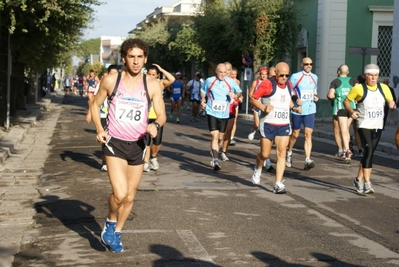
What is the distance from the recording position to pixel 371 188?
1091 cm

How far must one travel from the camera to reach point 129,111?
6961 mm

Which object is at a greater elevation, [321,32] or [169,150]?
[321,32]

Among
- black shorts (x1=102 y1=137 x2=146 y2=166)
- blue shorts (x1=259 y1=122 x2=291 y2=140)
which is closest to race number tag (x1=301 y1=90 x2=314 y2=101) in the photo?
blue shorts (x1=259 y1=122 x2=291 y2=140)

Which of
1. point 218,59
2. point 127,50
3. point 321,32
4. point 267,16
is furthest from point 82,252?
point 218,59

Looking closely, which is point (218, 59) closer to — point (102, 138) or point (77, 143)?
point (77, 143)

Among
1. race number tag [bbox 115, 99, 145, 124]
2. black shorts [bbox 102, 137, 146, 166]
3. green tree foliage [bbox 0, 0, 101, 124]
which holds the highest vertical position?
green tree foliage [bbox 0, 0, 101, 124]

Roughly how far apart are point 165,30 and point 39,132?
140 feet

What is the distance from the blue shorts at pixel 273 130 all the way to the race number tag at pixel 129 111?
431 centimetres

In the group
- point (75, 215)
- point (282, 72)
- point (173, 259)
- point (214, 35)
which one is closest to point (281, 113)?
point (282, 72)

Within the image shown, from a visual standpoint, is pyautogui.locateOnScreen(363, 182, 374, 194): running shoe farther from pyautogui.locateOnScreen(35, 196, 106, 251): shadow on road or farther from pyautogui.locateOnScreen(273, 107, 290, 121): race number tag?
pyautogui.locateOnScreen(35, 196, 106, 251): shadow on road

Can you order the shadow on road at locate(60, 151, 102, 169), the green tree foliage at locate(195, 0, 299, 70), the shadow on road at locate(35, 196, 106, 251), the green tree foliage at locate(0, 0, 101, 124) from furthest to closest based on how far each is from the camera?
the green tree foliage at locate(195, 0, 299, 70) → the green tree foliage at locate(0, 0, 101, 124) → the shadow on road at locate(60, 151, 102, 169) → the shadow on road at locate(35, 196, 106, 251)

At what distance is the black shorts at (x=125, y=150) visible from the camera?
693cm

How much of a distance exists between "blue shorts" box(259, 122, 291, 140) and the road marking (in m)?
3.46

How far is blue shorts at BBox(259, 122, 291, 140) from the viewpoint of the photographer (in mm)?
11000
